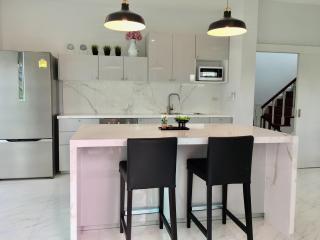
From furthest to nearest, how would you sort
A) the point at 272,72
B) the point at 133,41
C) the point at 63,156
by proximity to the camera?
1. the point at 272,72
2. the point at 133,41
3. the point at 63,156

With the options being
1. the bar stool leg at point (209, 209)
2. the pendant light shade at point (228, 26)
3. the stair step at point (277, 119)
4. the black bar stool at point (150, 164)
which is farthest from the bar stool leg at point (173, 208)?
the stair step at point (277, 119)

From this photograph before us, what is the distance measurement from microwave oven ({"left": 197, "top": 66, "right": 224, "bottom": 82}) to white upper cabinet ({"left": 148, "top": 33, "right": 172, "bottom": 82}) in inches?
21.8

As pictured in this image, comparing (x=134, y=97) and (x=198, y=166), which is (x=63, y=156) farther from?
(x=198, y=166)

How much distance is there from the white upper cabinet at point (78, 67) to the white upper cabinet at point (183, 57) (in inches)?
53.2

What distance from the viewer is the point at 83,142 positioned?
87.0 inches

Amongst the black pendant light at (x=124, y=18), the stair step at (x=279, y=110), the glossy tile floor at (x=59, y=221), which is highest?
the black pendant light at (x=124, y=18)

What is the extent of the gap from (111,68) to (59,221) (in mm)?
2661

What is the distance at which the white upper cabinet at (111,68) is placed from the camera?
4.79 metres

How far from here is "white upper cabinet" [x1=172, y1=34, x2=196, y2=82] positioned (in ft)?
16.2

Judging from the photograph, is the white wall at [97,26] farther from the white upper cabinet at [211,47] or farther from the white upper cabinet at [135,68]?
the white upper cabinet at [135,68]

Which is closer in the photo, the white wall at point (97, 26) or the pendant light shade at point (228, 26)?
the pendant light shade at point (228, 26)

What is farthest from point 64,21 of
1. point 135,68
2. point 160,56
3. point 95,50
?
point 160,56

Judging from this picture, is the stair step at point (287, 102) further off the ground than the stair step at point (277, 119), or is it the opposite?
the stair step at point (287, 102)

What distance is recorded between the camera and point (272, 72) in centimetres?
764
